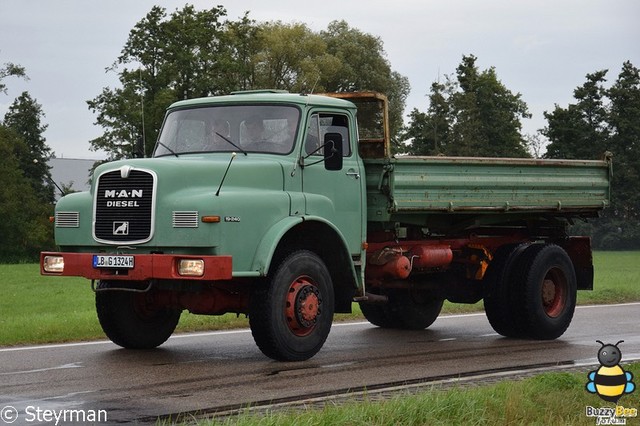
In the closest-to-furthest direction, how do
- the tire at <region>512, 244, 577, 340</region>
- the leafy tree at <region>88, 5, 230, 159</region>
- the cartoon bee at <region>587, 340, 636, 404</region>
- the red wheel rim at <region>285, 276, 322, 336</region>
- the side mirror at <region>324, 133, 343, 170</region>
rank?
the cartoon bee at <region>587, 340, 636, 404</region> → the red wheel rim at <region>285, 276, 322, 336</region> → the side mirror at <region>324, 133, 343, 170</region> → the tire at <region>512, 244, 577, 340</region> → the leafy tree at <region>88, 5, 230, 159</region>

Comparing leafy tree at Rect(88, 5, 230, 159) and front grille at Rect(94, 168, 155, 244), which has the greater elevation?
leafy tree at Rect(88, 5, 230, 159)

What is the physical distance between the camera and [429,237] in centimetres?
1475

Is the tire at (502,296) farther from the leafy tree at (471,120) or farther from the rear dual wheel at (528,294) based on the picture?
the leafy tree at (471,120)

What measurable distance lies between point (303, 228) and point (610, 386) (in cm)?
442

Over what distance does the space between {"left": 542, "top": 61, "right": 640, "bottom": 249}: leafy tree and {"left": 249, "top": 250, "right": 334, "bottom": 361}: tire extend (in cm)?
6672

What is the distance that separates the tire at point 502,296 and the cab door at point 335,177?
9.07ft

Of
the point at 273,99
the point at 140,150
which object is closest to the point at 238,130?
the point at 273,99

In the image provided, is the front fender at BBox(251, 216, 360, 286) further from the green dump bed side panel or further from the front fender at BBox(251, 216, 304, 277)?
the green dump bed side panel

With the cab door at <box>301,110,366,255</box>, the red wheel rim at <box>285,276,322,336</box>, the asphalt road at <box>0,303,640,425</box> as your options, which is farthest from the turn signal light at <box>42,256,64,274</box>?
the cab door at <box>301,110,366,255</box>

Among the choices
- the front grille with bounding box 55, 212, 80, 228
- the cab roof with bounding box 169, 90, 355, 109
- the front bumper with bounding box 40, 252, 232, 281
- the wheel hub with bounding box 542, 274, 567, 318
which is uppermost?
the cab roof with bounding box 169, 90, 355, 109

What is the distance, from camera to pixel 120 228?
38.5ft

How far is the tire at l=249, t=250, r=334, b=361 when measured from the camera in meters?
11.7

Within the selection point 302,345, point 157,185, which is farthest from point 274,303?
A: point 157,185

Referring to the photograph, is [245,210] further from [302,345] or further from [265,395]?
[265,395]
